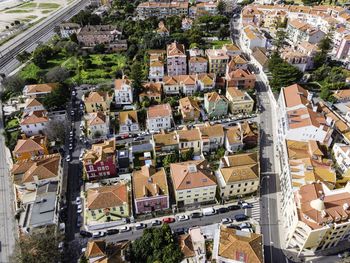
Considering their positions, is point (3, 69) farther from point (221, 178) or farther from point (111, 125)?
point (221, 178)

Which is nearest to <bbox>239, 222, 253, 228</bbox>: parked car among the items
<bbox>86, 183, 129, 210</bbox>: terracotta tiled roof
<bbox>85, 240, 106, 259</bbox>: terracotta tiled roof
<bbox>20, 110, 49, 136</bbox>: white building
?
<bbox>86, 183, 129, 210</bbox>: terracotta tiled roof

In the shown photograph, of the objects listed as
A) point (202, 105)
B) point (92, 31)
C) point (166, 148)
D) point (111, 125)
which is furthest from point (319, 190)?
point (92, 31)

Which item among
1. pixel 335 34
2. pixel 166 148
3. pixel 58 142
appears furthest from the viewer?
pixel 335 34

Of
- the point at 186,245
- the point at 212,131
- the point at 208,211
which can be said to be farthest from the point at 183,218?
the point at 212,131

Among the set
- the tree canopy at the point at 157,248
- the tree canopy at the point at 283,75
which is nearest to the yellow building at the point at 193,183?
the tree canopy at the point at 157,248

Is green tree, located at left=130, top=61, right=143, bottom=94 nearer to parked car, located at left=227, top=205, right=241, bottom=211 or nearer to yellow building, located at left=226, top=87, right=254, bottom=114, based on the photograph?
yellow building, located at left=226, top=87, right=254, bottom=114

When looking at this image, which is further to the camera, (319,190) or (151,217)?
(151,217)

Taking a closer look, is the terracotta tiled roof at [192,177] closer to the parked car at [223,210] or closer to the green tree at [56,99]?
the parked car at [223,210]
